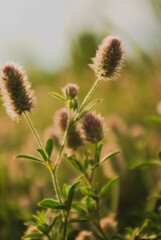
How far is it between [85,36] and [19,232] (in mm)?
4654

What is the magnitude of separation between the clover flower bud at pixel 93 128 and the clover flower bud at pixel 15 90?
30 cm

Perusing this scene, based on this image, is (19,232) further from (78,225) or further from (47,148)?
(47,148)

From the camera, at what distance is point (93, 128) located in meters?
1.34

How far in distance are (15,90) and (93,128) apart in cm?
44

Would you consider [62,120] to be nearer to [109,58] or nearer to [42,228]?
[109,58]

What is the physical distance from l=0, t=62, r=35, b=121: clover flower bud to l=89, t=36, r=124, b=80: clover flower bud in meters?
0.36

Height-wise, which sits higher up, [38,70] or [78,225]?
[38,70]

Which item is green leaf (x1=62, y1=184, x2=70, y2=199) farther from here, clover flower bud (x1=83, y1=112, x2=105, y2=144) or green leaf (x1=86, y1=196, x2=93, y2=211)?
Result: clover flower bud (x1=83, y1=112, x2=105, y2=144)

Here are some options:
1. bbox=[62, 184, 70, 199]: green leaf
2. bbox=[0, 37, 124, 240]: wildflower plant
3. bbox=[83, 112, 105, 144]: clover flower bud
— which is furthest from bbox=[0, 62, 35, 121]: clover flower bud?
bbox=[62, 184, 70, 199]: green leaf

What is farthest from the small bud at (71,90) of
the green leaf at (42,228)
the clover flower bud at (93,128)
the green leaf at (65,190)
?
the green leaf at (42,228)

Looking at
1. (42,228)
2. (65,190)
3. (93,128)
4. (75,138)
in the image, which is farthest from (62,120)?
(42,228)

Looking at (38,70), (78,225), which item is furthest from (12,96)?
(38,70)

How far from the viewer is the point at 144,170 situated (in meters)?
2.65

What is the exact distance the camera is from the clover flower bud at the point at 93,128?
53.0 inches
